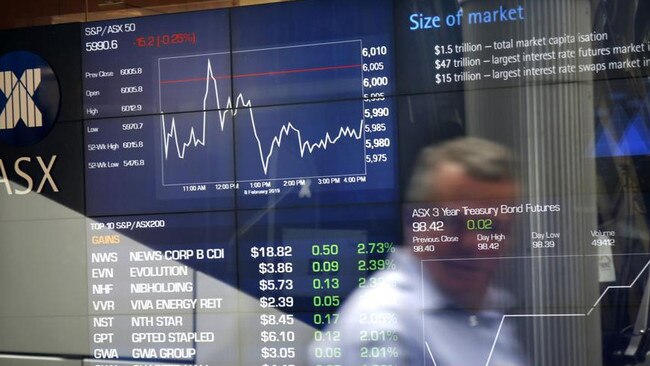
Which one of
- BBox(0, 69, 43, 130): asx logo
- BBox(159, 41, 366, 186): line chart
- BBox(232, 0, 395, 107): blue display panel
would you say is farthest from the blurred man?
BBox(0, 69, 43, 130): asx logo

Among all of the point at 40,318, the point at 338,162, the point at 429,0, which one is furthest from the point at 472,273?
the point at 40,318

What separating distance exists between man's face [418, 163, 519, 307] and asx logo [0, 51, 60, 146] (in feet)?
6.62

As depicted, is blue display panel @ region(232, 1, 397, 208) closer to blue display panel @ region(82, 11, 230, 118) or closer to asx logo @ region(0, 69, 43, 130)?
blue display panel @ region(82, 11, 230, 118)

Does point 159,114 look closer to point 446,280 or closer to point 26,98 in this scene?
point 26,98

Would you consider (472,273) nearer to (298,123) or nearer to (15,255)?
(298,123)

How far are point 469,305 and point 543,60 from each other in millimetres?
1132

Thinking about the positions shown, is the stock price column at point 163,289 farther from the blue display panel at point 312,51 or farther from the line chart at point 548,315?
the line chart at point 548,315

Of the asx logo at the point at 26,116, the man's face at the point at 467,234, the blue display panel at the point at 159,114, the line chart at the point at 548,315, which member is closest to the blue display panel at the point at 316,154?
A: the blue display panel at the point at 159,114

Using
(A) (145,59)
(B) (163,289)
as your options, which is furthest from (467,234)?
(A) (145,59)

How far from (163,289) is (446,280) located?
138 centimetres

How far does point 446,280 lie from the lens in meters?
4.61

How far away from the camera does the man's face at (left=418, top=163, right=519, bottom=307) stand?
15.0 ft

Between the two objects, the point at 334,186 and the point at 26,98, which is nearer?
the point at 334,186

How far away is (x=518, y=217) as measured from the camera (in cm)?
454
